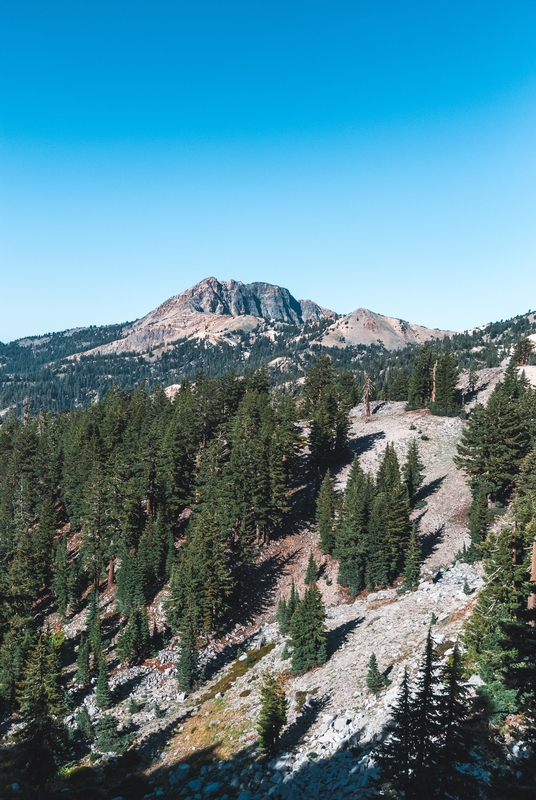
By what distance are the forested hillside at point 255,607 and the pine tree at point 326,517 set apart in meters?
0.27

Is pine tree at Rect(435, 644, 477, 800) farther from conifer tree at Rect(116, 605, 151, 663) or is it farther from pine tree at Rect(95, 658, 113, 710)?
conifer tree at Rect(116, 605, 151, 663)

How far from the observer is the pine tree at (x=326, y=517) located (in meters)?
56.3

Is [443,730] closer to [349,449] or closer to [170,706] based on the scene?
[170,706]

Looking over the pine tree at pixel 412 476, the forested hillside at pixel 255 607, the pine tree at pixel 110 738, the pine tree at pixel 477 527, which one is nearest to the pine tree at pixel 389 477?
the forested hillside at pixel 255 607

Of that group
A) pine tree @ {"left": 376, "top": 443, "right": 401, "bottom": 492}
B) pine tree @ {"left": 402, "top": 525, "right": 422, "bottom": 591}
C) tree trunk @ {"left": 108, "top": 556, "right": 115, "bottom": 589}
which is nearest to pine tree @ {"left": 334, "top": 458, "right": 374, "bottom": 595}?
pine tree @ {"left": 376, "top": 443, "right": 401, "bottom": 492}

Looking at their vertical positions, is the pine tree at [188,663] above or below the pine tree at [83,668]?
above

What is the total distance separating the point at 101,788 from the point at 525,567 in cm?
2994

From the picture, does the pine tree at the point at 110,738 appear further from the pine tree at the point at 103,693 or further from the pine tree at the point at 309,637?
the pine tree at the point at 309,637

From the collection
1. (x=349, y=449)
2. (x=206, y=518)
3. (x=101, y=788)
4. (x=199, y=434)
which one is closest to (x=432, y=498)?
(x=349, y=449)

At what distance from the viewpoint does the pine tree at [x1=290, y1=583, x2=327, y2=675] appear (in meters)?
35.2

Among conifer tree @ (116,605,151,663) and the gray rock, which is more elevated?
the gray rock

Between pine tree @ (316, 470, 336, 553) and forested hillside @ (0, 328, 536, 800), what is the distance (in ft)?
0.90

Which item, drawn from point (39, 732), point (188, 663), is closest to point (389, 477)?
point (188, 663)

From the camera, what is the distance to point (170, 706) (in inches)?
1491
